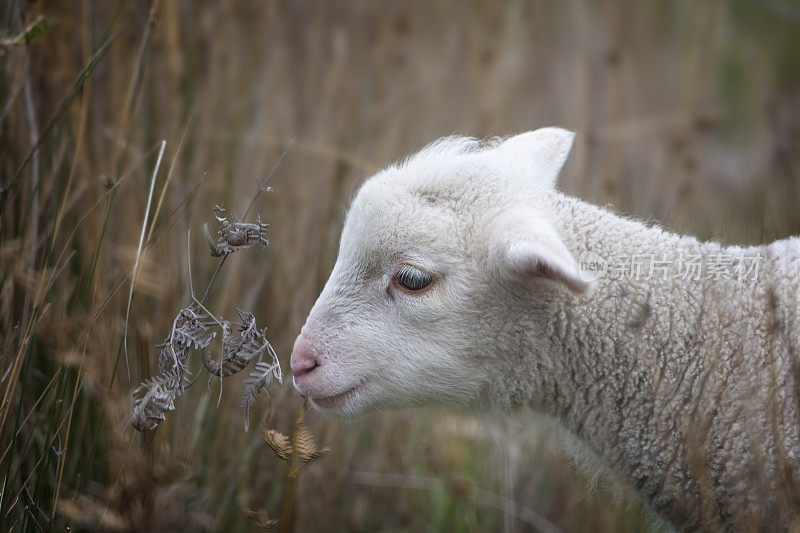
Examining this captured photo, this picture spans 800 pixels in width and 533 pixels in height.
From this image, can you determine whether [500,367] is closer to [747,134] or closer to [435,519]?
[435,519]

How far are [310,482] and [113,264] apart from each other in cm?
141

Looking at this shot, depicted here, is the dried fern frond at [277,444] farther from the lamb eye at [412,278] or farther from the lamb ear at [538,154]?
the lamb ear at [538,154]

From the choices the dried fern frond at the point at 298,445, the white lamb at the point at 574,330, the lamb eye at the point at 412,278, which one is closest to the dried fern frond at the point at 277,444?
the dried fern frond at the point at 298,445

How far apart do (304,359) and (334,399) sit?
172 millimetres

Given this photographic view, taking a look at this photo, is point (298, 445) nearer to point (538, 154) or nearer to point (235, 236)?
point (235, 236)

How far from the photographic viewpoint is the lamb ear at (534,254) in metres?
1.86

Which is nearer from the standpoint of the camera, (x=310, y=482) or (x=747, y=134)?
(x=310, y=482)

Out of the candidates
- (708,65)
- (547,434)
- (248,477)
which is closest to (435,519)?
(248,477)

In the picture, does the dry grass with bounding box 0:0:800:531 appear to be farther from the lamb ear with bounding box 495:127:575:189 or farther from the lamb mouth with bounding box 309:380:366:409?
the lamb ear with bounding box 495:127:575:189

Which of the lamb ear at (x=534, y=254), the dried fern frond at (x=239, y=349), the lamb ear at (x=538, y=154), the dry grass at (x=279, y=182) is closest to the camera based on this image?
the dried fern frond at (x=239, y=349)

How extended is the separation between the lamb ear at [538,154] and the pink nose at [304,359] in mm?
925

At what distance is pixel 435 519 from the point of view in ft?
12.6

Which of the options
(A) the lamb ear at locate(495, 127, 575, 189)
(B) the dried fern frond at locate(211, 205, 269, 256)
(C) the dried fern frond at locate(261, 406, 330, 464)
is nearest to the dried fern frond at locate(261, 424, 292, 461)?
(C) the dried fern frond at locate(261, 406, 330, 464)

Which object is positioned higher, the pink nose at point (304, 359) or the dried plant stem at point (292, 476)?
the pink nose at point (304, 359)
